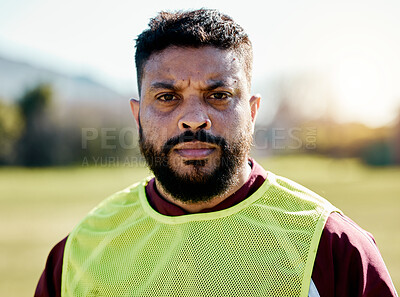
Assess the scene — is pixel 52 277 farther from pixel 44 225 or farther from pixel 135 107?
pixel 44 225

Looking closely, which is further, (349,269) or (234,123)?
(234,123)

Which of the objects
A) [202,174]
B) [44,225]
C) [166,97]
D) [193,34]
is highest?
[193,34]

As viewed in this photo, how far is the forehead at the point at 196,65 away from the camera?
2.62 metres

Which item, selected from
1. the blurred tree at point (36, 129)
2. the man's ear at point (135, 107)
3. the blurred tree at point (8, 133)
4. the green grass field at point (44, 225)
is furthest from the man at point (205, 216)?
the blurred tree at point (36, 129)

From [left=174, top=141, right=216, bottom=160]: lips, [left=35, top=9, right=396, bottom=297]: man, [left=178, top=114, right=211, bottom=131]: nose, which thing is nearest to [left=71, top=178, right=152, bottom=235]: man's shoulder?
[left=35, top=9, right=396, bottom=297]: man

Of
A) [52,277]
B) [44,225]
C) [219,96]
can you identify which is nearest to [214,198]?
[219,96]

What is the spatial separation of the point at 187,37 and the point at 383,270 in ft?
5.41

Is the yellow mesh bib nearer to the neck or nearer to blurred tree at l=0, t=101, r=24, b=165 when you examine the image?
the neck

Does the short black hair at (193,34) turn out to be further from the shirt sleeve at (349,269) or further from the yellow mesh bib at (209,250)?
the shirt sleeve at (349,269)

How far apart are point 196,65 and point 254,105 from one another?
1.77ft

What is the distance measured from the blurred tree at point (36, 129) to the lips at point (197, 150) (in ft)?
163

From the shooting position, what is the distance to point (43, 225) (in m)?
14.9

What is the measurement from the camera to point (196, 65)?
2.62m

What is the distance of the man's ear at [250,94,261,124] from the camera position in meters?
2.92
